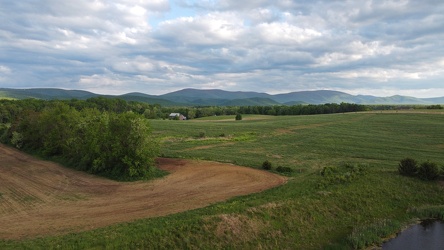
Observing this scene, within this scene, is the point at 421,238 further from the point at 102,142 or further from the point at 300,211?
the point at 102,142

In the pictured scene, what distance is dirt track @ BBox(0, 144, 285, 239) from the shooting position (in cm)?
2294

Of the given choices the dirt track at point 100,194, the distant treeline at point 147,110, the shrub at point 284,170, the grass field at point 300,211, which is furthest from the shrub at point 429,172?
the distant treeline at point 147,110

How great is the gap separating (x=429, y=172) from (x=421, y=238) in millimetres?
13041

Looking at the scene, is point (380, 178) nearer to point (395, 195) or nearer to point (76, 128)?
point (395, 195)

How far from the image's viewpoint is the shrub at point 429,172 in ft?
106

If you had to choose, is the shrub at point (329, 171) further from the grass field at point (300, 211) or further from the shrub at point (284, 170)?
the shrub at point (284, 170)

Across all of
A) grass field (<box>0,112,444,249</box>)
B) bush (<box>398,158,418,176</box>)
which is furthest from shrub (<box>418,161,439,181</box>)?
grass field (<box>0,112,444,249</box>)

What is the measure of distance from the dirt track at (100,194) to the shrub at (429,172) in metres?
14.7

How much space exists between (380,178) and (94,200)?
28.6 meters

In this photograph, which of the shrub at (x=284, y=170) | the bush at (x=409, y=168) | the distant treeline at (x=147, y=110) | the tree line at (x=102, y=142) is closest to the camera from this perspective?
the bush at (x=409, y=168)

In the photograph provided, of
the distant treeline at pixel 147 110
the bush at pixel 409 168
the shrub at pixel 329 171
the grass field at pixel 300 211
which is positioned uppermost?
the distant treeline at pixel 147 110

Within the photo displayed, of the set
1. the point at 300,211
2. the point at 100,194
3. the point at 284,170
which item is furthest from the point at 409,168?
the point at 100,194

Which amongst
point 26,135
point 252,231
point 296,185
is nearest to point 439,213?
point 296,185

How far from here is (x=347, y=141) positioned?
58.7 m
